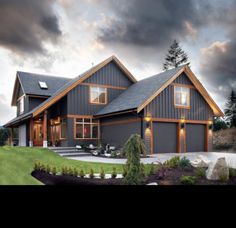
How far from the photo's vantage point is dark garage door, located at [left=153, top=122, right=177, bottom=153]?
14.4 m

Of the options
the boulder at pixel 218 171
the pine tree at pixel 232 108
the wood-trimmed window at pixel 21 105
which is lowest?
the boulder at pixel 218 171

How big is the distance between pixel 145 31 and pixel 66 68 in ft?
12.2

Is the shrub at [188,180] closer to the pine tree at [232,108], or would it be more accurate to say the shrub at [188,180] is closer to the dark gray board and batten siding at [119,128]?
the pine tree at [232,108]

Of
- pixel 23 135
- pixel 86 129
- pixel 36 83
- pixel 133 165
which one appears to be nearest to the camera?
pixel 133 165

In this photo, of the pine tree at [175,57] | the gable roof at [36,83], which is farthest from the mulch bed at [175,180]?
the pine tree at [175,57]

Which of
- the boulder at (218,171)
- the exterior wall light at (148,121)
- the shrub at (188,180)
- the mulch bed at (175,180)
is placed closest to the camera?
the shrub at (188,180)

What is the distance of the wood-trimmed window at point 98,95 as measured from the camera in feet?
58.1

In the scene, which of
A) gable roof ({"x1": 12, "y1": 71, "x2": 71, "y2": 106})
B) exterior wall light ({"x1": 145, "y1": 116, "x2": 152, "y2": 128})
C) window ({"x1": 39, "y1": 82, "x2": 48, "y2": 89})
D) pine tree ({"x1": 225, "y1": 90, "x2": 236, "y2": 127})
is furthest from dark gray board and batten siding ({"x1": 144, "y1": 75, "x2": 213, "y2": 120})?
window ({"x1": 39, "y1": 82, "x2": 48, "y2": 89})

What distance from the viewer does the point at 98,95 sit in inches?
707

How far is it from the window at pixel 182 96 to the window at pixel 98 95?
5372mm

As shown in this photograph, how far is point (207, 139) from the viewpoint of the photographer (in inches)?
648

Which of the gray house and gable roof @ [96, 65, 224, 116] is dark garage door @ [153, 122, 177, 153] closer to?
the gray house

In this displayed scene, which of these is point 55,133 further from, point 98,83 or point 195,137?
point 195,137

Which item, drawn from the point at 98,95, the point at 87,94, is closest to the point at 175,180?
the point at 87,94
